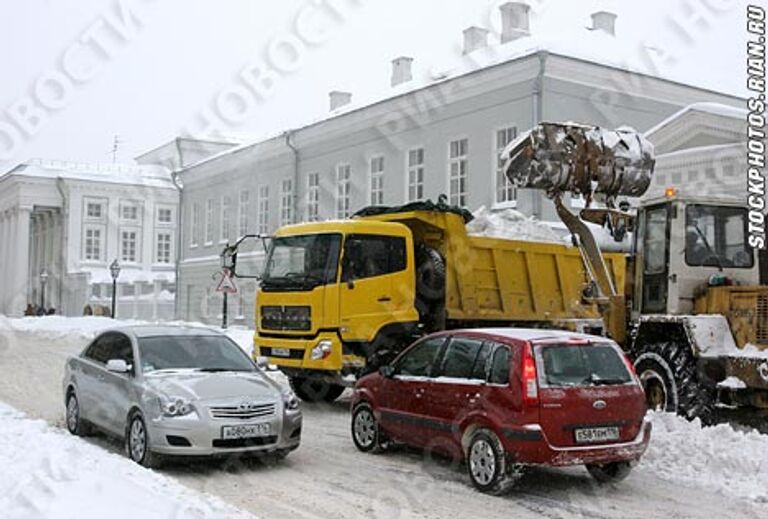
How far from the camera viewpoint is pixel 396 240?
44.9 ft

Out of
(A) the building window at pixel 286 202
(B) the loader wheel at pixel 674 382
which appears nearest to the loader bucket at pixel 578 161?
(B) the loader wheel at pixel 674 382

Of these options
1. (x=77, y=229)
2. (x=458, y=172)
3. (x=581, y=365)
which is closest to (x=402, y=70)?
(x=458, y=172)

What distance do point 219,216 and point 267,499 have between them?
36.6 m

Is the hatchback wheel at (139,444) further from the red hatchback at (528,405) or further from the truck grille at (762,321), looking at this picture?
the truck grille at (762,321)

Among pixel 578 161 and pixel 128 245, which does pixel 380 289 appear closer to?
pixel 578 161

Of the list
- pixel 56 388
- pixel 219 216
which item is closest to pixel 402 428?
pixel 56 388

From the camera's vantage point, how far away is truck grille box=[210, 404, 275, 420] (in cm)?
897

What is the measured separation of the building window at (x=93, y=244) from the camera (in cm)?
6438

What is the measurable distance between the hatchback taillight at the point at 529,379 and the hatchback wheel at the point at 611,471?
1176mm

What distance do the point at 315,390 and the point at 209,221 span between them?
3105 cm

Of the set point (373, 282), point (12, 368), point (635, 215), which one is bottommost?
point (12, 368)

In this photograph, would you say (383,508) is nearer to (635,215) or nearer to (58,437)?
(58,437)

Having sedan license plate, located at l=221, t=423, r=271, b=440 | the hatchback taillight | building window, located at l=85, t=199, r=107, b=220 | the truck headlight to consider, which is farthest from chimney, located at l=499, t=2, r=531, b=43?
building window, located at l=85, t=199, r=107, b=220

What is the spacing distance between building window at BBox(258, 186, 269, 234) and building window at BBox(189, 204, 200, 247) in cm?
721
